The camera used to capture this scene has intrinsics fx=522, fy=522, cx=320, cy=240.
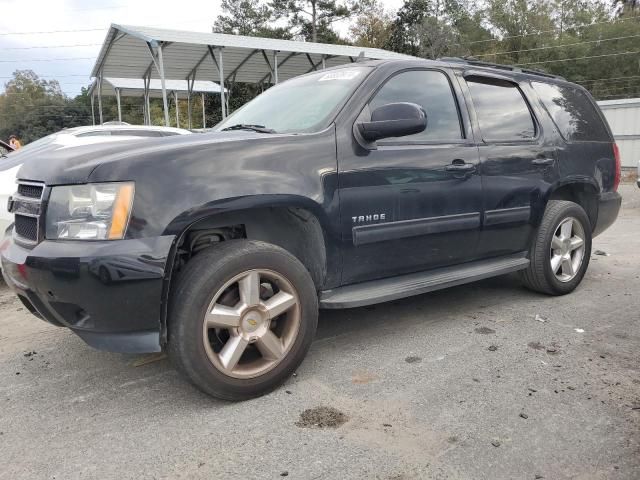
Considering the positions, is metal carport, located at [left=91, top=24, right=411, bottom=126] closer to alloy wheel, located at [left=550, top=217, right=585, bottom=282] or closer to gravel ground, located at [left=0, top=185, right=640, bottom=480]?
alloy wheel, located at [left=550, top=217, right=585, bottom=282]

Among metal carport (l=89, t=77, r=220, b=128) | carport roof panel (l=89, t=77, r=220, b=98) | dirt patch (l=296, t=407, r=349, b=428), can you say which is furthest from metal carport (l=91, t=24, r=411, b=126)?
dirt patch (l=296, t=407, r=349, b=428)

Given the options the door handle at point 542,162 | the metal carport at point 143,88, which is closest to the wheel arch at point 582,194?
the door handle at point 542,162

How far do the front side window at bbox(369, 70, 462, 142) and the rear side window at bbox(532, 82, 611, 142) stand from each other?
3.90 ft

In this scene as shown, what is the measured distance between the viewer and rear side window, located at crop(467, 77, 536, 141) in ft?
12.7

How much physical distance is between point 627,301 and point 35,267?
436cm

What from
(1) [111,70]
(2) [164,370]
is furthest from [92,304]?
(1) [111,70]

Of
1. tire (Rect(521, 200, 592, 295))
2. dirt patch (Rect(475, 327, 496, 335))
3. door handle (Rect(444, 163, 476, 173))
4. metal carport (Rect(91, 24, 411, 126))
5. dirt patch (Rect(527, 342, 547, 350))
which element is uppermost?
metal carport (Rect(91, 24, 411, 126))

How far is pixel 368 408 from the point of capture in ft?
8.68

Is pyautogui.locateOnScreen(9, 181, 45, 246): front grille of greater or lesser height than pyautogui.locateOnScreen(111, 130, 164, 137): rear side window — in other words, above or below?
below

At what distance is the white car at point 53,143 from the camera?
16.0 ft

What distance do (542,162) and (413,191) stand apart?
1.45 metres

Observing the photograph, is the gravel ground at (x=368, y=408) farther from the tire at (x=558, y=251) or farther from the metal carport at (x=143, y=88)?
the metal carport at (x=143, y=88)

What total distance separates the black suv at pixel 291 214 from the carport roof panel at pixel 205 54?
34.6ft

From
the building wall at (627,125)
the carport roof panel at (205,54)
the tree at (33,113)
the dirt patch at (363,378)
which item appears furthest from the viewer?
the tree at (33,113)
